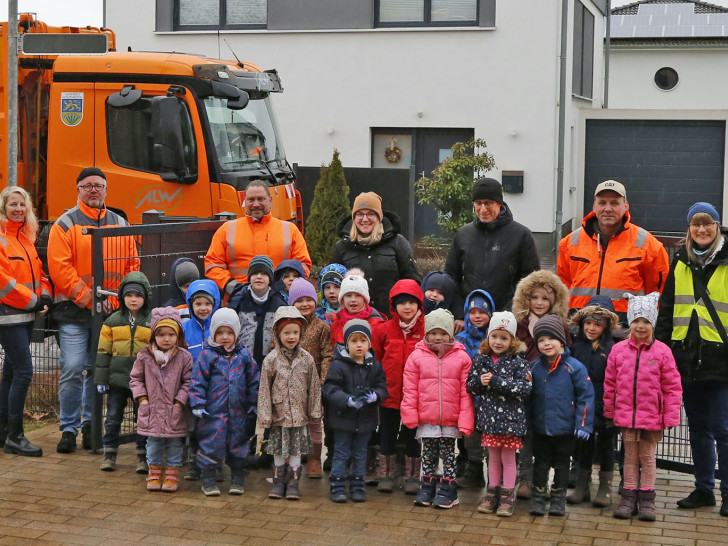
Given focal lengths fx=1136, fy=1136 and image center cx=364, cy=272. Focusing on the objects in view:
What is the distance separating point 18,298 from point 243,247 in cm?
166

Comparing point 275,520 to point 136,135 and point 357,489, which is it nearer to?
point 357,489

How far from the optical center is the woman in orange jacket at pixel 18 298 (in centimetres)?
821

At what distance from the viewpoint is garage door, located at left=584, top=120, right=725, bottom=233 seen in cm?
2472

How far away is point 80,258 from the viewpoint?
845 cm

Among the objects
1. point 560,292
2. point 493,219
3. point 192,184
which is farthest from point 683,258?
point 192,184

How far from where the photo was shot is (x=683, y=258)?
23.9 ft

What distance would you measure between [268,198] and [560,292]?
245cm

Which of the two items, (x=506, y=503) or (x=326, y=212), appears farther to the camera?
(x=326, y=212)

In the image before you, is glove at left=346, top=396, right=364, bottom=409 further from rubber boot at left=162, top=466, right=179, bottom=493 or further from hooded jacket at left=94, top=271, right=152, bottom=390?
hooded jacket at left=94, top=271, right=152, bottom=390

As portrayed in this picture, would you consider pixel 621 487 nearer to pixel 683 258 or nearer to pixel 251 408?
pixel 683 258

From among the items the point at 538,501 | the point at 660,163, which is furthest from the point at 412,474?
the point at 660,163

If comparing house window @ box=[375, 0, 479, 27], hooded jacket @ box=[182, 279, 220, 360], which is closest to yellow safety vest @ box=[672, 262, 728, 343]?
hooded jacket @ box=[182, 279, 220, 360]

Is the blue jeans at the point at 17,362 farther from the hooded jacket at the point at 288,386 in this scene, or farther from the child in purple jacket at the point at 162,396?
the hooded jacket at the point at 288,386

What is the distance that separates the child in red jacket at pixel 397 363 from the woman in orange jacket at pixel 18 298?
258 cm
